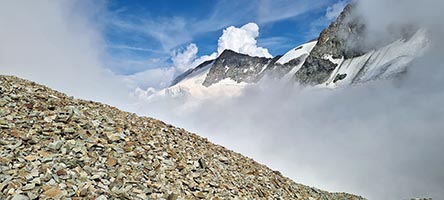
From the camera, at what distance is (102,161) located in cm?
1548

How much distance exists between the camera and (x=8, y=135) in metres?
15.6

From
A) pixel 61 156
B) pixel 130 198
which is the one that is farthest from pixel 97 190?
pixel 61 156

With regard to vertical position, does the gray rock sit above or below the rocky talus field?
below

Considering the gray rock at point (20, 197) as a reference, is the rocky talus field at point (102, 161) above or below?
above

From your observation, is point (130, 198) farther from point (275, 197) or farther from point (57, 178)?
point (275, 197)

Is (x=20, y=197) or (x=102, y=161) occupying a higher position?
(x=102, y=161)

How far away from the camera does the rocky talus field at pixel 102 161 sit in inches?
530

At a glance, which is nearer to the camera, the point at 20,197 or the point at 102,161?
the point at 20,197

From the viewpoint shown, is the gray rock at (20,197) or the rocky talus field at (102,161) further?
the rocky talus field at (102,161)

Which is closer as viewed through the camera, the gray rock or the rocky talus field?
the gray rock

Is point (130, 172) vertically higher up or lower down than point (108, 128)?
lower down

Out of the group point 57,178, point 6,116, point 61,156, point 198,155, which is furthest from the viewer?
point 198,155

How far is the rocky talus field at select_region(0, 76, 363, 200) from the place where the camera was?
13.5 meters

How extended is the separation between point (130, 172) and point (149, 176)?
802 mm
